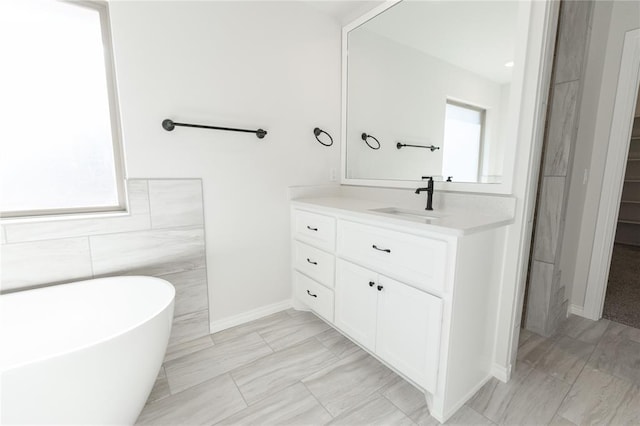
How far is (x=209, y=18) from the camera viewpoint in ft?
5.91

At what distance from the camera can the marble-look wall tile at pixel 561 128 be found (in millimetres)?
1774

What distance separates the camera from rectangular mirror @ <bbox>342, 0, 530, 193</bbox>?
1520 mm

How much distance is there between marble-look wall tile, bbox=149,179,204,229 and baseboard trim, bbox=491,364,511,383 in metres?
1.93

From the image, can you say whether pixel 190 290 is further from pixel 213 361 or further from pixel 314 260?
pixel 314 260

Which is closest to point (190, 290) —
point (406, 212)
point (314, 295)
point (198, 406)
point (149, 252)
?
point (149, 252)

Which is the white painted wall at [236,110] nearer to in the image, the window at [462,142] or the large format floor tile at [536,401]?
the window at [462,142]

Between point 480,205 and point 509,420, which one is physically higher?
point 480,205

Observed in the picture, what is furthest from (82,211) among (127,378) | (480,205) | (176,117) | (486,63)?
(486,63)

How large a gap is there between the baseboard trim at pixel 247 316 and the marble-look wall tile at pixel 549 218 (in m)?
1.86

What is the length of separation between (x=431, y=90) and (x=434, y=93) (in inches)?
1.4

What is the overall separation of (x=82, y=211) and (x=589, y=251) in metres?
3.38

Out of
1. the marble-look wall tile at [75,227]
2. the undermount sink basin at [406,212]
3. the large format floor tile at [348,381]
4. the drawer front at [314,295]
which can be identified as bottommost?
the large format floor tile at [348,381]

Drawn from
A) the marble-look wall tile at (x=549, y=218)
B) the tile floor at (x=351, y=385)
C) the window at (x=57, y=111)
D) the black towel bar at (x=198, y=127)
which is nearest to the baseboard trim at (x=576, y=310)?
the tile floor at (x=351, y=385)

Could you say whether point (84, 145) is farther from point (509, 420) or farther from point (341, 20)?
point (509, 420)
